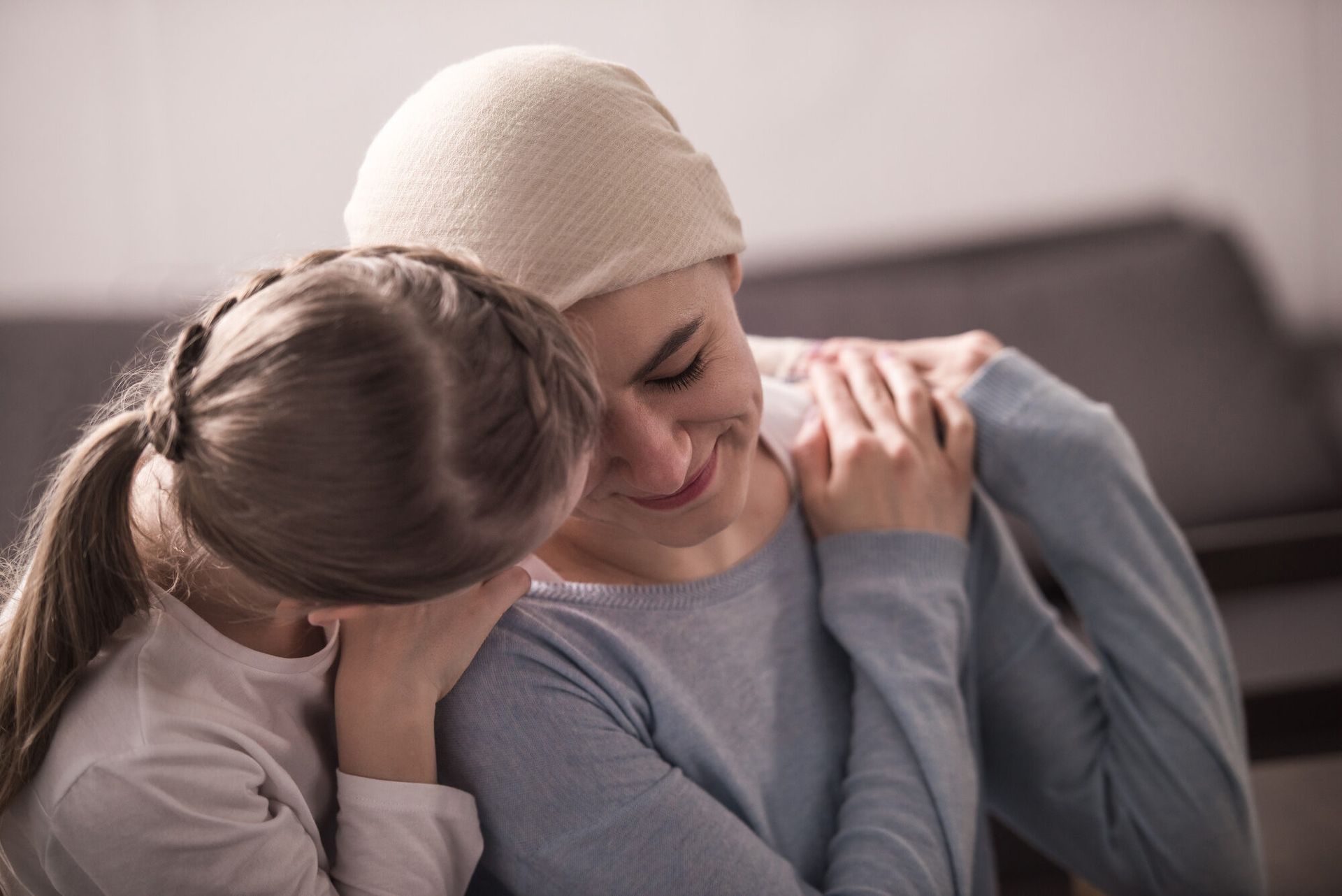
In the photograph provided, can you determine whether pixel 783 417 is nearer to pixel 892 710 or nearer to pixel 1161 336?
pixel 892 710

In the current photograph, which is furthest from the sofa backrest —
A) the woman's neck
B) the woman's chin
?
the woman's chin

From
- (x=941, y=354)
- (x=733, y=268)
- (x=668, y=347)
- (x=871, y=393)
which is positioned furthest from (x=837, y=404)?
(x=668, y=347)

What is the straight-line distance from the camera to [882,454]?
39.6 inches

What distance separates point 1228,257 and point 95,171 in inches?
87.4

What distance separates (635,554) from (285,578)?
37 centimetres

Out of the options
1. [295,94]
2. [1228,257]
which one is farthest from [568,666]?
[1228,257]

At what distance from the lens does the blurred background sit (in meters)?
1.80

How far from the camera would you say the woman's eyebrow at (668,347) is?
75 cm

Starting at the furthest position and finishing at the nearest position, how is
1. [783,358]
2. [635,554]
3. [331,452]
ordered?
[783,358] < [635,554] < [331,452]

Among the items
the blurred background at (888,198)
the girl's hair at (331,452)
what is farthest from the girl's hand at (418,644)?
the blurred background at (888,198)

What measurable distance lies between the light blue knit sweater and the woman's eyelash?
22cm

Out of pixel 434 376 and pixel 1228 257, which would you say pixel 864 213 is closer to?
pixel 1228 257

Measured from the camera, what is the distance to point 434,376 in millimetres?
605

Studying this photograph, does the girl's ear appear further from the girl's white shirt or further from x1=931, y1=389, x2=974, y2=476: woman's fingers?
x1=931, y1=389, x2=974, y2=476: woman's fingers
